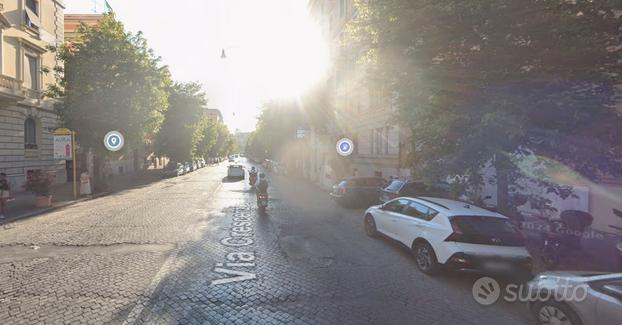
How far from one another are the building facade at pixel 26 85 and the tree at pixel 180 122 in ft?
41.3

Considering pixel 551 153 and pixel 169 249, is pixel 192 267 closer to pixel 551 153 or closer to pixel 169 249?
pixel 169 249

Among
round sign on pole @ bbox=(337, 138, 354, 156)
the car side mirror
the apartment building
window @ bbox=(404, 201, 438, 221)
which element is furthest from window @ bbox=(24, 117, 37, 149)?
the car side mirror

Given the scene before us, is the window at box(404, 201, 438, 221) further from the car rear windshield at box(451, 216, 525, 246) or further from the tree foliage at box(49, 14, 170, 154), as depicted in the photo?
the tree foliage at box(49, 14, 170, 154)

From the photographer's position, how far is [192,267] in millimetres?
6258

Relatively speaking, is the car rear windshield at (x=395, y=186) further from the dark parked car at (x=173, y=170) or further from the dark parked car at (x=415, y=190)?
the dark parked car at (x=173, y=170)

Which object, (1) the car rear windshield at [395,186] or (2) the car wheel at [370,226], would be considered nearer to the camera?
(2) the car wheel at [370,226]

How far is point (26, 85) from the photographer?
1944 cm

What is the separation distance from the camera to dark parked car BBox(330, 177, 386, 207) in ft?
47.9

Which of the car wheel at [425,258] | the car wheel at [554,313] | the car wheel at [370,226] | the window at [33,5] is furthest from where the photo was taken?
the window at [33,5]

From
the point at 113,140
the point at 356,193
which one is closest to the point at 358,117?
the point at 356,193

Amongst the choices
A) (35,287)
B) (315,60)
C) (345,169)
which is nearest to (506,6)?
(35,287)

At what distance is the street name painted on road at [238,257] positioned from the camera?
584 cm

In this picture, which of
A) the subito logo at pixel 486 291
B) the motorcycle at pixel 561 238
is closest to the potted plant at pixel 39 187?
the subito logo at pixel 486 291

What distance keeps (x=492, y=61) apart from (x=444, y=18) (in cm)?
142
